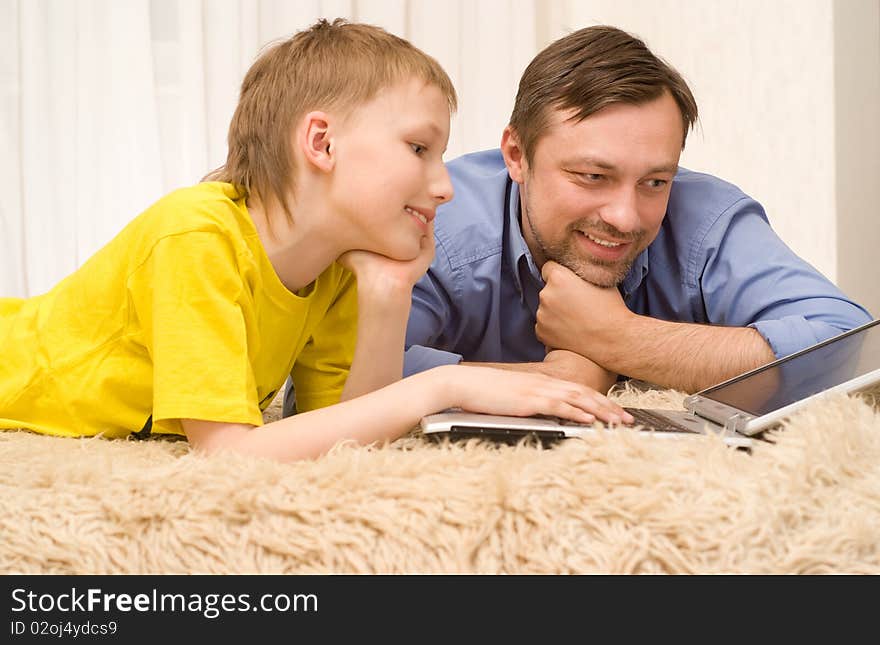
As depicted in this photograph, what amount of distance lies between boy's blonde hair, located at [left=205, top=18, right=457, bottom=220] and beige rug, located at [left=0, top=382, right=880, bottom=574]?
0.49 meters

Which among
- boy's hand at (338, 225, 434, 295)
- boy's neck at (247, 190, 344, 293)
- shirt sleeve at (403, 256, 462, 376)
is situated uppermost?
boy's neck at (247, 190, 344, 293)

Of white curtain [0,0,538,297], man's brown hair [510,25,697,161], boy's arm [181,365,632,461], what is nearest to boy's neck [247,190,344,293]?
boy's arm [181,365,632,461]

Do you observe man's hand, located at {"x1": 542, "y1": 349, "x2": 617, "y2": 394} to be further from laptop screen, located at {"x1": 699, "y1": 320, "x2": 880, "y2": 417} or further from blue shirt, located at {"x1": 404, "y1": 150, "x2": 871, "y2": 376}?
laptop screen, located at {"x1": 699, "y1": 320, "x2": 880, "y2": 417}

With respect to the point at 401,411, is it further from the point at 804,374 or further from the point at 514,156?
the point at 514,156

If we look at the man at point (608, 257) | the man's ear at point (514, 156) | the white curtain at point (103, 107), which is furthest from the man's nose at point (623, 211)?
the white curtain at point (103, 107)

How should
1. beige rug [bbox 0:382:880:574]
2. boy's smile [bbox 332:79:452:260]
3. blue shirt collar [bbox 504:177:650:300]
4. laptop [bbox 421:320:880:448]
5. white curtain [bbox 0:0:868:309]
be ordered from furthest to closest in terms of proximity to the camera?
white curtain [bbox 0:0:868:309], blue shirt collar [bbox 504:177:650:300], boy's smile [bbox 332:79:452:260], laptop [bbox 421:320:880:448], beige rug [bbox 0:382:880:574]

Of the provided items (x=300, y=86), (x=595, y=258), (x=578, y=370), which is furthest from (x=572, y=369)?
(x=300, y=86)

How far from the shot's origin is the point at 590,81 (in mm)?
1462

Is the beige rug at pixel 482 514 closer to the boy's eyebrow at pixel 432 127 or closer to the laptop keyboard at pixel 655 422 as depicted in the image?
the laptop keyboard at pixel 655 422

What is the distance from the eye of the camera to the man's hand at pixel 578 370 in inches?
53.4

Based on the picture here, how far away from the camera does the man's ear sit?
63.5 inches
